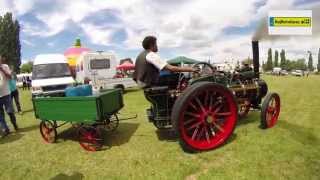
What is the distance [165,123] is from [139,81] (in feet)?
2.78

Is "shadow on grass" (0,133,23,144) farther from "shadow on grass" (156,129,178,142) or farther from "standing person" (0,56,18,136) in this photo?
"shadow on grass" (156,129,178,142)

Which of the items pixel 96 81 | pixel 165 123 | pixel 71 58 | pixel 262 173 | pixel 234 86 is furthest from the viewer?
pixel 71 58

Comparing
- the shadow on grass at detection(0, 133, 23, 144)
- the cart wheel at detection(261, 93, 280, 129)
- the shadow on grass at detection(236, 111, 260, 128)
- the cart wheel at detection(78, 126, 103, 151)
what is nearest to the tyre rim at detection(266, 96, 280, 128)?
the cart wheel at detection(261, 93, 280, 129)

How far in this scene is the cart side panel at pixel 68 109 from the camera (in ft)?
18.1

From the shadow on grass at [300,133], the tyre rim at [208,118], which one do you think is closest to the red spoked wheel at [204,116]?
the tyre rim at [208,118]

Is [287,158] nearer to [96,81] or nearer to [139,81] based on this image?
[139,81]

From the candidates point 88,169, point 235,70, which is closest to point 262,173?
point 88,169

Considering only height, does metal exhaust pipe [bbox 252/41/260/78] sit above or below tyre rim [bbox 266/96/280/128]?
above

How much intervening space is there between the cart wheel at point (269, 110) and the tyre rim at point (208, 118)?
1.00m

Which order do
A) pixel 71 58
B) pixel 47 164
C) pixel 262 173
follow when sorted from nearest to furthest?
pixel 262 173, pixel 47 164, pixel 71 58

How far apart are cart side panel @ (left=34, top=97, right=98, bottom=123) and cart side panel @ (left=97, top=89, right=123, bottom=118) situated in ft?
0.55

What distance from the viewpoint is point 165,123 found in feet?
18.1

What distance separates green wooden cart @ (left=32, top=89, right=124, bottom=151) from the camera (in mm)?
5512

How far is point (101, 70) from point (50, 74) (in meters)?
4.49
